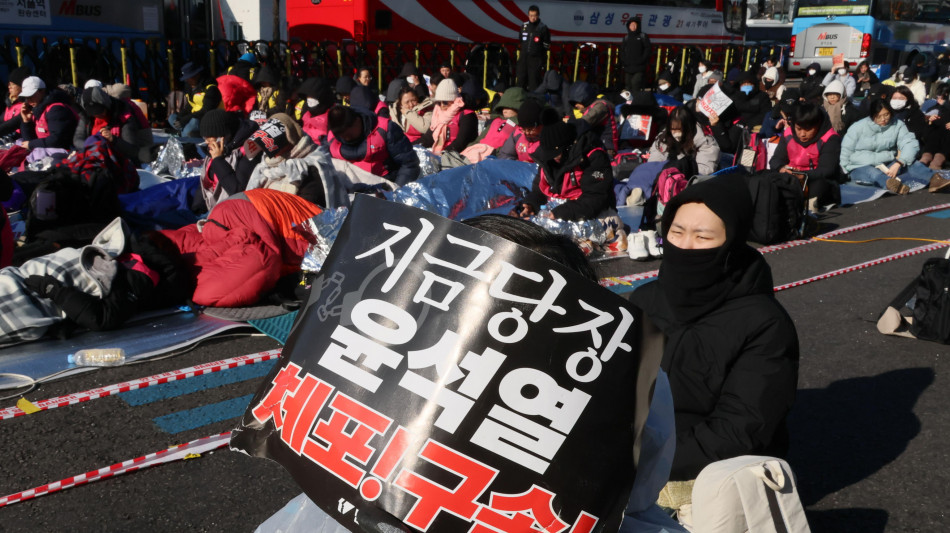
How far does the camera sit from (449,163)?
32.0ft

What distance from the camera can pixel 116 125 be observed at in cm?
979

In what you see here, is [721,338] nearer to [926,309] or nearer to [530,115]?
Result: [926,309]

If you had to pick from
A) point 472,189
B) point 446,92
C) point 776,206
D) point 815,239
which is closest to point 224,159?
point 472,189

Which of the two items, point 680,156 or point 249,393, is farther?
point 680,156

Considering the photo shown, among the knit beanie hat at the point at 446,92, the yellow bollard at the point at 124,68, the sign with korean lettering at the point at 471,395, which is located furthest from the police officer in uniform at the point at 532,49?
the sign with korean lettering at the point at 471,395

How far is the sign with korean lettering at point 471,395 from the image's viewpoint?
116 cm

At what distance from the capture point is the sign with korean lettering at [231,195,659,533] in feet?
3.82

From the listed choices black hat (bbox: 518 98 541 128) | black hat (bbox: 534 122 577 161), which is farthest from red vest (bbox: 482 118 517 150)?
black hat (bbox: 534 122 577 161)

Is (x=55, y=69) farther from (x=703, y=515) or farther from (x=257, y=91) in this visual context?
(x=703, y=515)

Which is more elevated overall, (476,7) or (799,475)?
(476,7)

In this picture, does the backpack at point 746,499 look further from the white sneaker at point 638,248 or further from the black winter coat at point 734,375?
the white sneaker at point 638,248

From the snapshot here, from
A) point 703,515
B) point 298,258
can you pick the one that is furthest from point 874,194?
point 703,515

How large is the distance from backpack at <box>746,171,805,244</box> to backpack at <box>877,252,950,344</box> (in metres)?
2.02

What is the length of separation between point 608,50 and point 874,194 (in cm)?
1188
